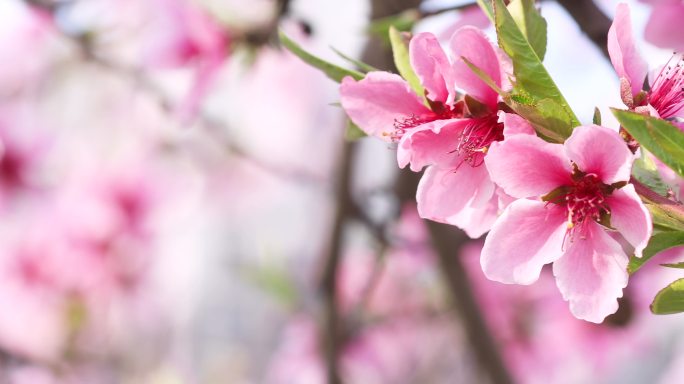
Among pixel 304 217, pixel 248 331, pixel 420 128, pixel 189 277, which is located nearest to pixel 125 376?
pixel 189 277

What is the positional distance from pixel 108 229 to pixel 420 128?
4.20 ft

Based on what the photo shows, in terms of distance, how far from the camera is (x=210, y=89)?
94 centimetres

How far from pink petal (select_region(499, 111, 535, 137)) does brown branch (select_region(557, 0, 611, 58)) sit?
18cm

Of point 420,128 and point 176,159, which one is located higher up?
point 420,128

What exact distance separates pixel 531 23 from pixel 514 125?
6 centimetres

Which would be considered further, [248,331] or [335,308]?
[248,331]

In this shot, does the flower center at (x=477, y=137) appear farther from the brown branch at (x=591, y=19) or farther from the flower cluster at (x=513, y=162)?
the brown branch at (x=591, y=19)

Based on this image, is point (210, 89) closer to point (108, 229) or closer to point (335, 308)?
point (335, 308)

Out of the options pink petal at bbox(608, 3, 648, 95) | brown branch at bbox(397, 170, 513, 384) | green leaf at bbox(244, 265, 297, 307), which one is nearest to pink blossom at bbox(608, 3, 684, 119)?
pink petal at bbox(608, 3, 648, 95)

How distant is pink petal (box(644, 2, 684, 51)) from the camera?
20.3 inches

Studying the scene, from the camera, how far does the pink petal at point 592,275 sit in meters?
0.38

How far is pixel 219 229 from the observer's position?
2.62m

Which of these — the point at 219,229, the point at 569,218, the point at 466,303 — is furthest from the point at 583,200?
the point at 219,229

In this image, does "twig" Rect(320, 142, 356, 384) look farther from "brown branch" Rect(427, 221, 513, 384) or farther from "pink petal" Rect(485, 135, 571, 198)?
"pink petal" Rect(485, 135, 571, 198)
